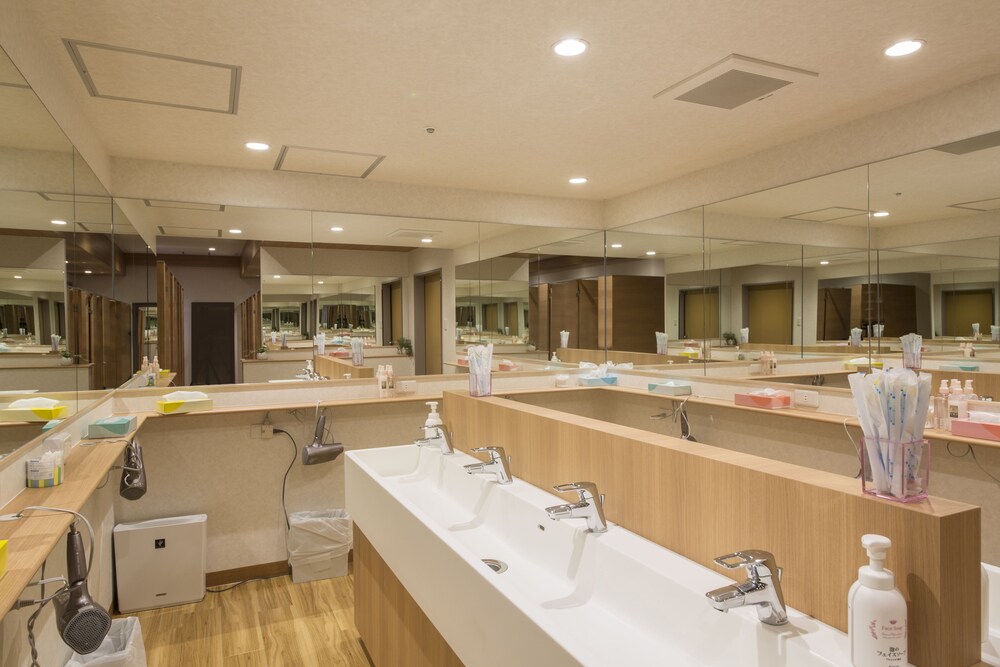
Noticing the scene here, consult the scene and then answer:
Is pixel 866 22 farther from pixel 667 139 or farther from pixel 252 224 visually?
pixel 252 224

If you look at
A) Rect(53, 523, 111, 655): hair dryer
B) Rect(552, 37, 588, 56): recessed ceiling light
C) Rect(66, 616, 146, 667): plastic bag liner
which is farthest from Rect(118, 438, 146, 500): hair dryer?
Rect(552, 37, 588, 56): recessed ceiling light

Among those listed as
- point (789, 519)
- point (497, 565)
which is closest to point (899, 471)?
point (789, 519)

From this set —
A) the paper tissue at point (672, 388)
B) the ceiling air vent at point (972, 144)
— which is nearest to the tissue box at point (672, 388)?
the paper tissue at point (672, 388)

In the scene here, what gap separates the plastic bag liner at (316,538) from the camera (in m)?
3.75

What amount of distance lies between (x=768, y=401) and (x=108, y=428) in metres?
3.35

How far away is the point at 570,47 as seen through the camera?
2.30 m

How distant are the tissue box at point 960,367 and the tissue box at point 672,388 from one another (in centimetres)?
144

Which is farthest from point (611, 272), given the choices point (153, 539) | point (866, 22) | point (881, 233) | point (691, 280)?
point (153, 539)

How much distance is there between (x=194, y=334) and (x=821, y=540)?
12.4ft

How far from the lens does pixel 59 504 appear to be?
169 cm

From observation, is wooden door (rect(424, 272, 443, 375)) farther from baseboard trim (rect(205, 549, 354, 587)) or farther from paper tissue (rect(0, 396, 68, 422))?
paper tissue (rect(0, 396, 68, 422))

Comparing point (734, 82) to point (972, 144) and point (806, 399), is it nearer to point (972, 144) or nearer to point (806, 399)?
point (972, 144)

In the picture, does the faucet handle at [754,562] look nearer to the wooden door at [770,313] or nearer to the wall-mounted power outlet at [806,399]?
the wall-mounted power outlet at [806,399]

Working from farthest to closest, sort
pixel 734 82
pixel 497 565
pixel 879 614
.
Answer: pixel 734 82 < pixel 497 565 < pixel 879 614
